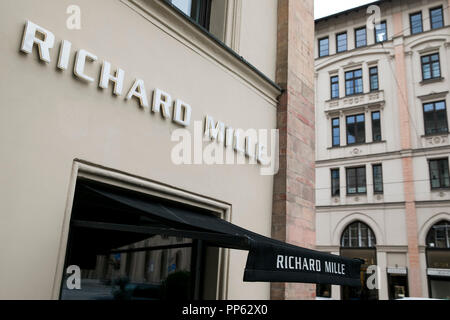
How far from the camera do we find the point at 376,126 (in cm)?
2483

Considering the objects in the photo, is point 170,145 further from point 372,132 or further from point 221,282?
point 372,132

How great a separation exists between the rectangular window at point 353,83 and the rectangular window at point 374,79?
633mm

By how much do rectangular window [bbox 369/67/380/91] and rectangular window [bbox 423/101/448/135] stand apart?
10.3 feet

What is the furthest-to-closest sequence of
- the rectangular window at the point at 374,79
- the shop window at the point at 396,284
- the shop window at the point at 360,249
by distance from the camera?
1. the rectangular window at the point at 374,79
2. the shop window at the point at 360,249
3. the shop window at the point at 396,284

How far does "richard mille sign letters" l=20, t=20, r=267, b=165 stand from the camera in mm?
3141

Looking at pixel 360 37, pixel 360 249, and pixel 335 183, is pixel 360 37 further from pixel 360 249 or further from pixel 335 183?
pixel 360 249

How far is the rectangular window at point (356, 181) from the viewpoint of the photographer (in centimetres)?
2416

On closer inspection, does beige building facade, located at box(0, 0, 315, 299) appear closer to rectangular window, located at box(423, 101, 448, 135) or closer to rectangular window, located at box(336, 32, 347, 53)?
rectangular window, located at box(423, 101, 448, 135)

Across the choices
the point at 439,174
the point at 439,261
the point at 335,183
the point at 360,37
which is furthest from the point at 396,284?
the point at 360,37

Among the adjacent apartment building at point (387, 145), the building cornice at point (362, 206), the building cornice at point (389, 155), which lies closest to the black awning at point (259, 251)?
the adjacent apartment building at point (387, 145)

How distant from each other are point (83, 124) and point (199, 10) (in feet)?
9.72

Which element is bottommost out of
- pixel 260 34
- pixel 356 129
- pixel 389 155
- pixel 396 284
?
pixel 396 284

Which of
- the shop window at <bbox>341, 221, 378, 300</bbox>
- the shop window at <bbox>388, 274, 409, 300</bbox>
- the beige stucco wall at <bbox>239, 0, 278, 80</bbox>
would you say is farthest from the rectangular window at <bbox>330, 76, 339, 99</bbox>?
the beige stucco wall at <bbox>239, 0, 278, 80</bbox>

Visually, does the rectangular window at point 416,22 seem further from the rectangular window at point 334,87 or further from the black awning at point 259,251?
the black awning at point 259,251
